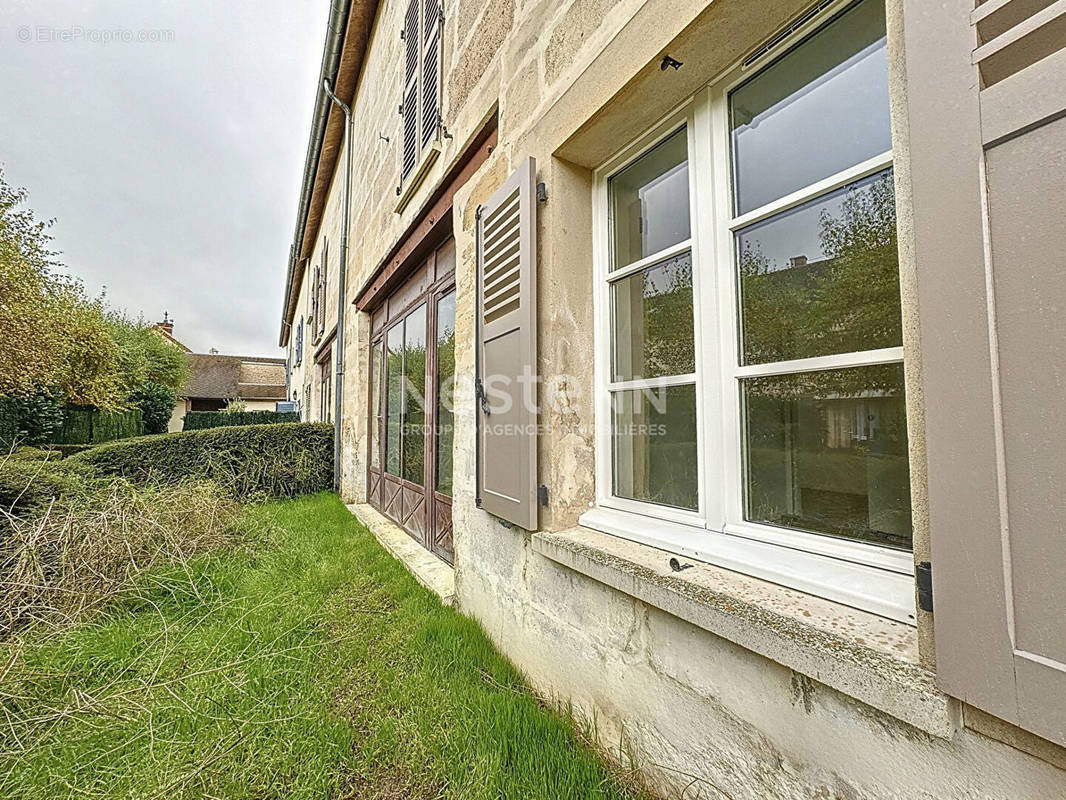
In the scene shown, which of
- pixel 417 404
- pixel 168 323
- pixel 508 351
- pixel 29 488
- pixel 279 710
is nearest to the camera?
pixel 279 710

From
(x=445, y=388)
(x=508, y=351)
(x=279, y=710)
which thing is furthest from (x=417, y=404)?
(x=279, y=710)

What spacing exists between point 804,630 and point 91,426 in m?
20.0

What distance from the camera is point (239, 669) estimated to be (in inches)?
84.1

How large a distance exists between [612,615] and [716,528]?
0.48 meters

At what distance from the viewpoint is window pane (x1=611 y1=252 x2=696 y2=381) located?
1576 millimetres

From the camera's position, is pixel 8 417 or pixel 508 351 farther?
pixel 8 417

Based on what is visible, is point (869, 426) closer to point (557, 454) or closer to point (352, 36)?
point (557, 454)

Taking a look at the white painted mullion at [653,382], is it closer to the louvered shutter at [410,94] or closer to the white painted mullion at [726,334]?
the white painted mullion at [726,334]

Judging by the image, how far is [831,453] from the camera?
1.17 metres

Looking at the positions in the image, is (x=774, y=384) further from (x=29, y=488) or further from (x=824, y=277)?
(x=29, y=488)

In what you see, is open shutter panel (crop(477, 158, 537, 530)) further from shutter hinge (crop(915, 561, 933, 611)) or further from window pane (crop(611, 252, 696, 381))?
shutter hinge (crop(915, 561, 933, 611))

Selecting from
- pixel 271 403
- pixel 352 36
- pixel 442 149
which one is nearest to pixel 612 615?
pixel 442 149

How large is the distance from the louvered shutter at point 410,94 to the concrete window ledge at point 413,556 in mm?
3271

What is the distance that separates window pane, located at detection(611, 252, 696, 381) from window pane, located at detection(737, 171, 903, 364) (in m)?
0.22
